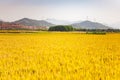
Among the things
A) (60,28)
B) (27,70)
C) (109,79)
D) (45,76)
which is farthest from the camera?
(60,28)

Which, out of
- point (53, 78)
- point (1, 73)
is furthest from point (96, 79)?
point (1, 73)

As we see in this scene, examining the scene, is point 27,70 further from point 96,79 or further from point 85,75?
point 96,79

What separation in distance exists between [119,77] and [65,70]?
207 centimetres

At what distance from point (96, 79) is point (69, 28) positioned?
148773 millimetres

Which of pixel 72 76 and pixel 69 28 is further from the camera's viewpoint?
pixel 69 28

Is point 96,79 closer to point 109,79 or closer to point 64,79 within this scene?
point 109,79

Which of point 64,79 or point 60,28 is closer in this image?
point 64,79

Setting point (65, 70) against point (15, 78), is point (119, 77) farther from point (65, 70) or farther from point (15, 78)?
point (15, 78)

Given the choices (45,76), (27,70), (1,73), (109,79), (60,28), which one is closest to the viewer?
(109,79)

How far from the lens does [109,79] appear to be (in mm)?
6664

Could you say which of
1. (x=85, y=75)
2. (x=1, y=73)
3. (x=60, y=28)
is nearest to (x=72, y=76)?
(x=85, y=75)

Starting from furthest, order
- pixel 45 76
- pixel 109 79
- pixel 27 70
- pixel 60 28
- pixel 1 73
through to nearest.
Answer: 1. pixel 60 28
2. pixel 27 70
3. pixel 1 73
4. pixel 45 76
5. pixel 109 79

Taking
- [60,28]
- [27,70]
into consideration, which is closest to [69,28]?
[60,28]

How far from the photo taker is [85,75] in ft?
23.8
